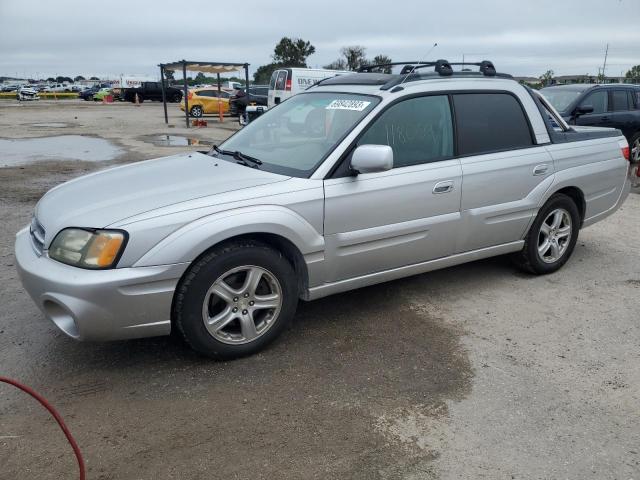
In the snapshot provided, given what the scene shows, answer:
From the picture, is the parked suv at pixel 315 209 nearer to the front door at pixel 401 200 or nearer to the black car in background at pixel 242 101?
the front door at pixel 401 200

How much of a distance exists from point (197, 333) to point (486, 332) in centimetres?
197

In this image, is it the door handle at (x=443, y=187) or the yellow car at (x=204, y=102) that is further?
the yellow car at (x=204, y=102)

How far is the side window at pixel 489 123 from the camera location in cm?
427

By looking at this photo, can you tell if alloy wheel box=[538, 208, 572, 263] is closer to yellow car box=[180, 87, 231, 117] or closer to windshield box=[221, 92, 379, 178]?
windshield box=[221, 92, 379, 178]

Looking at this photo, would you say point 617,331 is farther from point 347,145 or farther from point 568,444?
point 347,145

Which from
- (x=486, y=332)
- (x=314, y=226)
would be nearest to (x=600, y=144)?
(x=486, y=332)

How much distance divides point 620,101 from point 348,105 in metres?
8.91

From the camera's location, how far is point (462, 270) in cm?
511

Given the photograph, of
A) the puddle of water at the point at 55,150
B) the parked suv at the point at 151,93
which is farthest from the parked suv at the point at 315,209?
the parked suv at the point at 151,93

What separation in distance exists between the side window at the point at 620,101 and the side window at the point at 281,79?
9.15 meters

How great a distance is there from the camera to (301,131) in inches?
165

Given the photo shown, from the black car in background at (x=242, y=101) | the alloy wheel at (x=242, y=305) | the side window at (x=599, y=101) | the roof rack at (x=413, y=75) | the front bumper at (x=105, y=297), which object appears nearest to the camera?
the front bumper at (x=105, y=297)

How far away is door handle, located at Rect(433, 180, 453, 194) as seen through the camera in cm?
398

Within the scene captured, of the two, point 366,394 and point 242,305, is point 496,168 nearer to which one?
point 366,394
